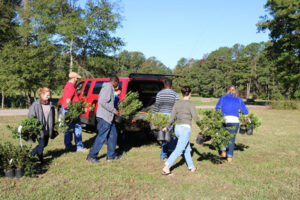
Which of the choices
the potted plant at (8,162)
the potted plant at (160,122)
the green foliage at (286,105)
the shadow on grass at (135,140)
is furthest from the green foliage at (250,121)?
the green foliage at (286,105)

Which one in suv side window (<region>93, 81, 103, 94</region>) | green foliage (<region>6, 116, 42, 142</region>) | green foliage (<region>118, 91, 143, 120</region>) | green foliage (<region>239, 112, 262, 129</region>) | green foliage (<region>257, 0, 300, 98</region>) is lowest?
green foliage (<region>6, 116, 42, 142</region>)

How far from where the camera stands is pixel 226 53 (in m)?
83.8

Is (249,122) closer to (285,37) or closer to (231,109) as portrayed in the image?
(231,109)

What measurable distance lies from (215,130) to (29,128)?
3.66 metres

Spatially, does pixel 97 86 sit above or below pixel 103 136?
above

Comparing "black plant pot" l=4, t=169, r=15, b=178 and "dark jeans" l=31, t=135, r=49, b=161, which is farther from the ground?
"dark jeans" l=31, t=135, r=49, b=161

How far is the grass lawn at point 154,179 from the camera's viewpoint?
398cm

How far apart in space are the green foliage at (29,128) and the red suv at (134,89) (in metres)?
1.67

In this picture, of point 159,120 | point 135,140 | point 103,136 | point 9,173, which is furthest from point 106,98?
point 135,140

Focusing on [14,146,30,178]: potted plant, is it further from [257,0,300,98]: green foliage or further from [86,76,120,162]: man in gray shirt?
[257,0,300,98]: green foliage

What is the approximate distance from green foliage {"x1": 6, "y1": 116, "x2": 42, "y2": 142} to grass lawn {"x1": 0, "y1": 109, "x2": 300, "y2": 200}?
29.8 inches

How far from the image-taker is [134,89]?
7.80 metres

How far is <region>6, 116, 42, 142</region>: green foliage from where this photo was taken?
15.2ft

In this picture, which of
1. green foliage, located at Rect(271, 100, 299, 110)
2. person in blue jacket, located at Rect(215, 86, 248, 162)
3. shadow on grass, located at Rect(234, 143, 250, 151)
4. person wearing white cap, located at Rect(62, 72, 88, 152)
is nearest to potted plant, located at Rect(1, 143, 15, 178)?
person wearing white cap, located at Rect(62, 72, 88, 152)
